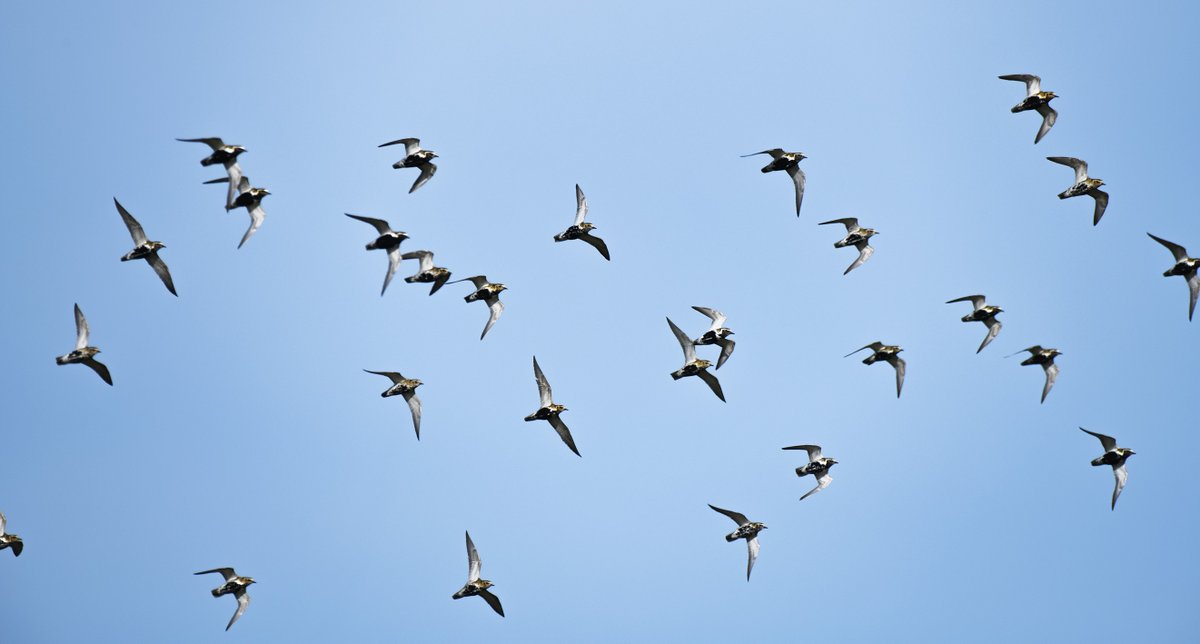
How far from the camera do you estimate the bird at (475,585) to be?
168 feet

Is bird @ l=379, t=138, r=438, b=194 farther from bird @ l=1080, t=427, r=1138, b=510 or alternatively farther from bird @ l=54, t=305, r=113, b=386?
bird @ l=1080, t=427, r=1138, b=510

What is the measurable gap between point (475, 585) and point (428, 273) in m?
11.9

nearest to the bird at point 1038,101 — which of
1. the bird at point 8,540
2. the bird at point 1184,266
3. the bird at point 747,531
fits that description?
the bird at point 1184,266

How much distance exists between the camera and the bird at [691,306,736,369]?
170ft

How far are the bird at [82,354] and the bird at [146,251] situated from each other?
331 cm

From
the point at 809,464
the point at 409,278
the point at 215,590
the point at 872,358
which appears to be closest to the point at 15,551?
the point at 215,590

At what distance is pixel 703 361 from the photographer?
172 ft

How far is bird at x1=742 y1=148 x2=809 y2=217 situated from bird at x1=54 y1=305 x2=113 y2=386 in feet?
86.2

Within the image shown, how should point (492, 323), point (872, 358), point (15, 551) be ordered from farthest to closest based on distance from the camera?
point (872, 358)
point (492, 323)
point (15, 551)

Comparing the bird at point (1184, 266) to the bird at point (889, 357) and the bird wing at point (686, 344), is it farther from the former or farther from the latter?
the bird wing at point (686, 344)

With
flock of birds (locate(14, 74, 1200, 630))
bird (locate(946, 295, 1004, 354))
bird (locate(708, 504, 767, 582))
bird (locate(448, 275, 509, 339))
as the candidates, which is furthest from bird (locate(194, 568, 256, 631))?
bird (locate(946, 295, 1004, 354))

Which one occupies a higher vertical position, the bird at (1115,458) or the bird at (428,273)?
the bird at (428,273)

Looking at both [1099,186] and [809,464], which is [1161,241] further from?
[809,464]

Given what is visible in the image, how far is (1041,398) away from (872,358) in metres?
6.88
